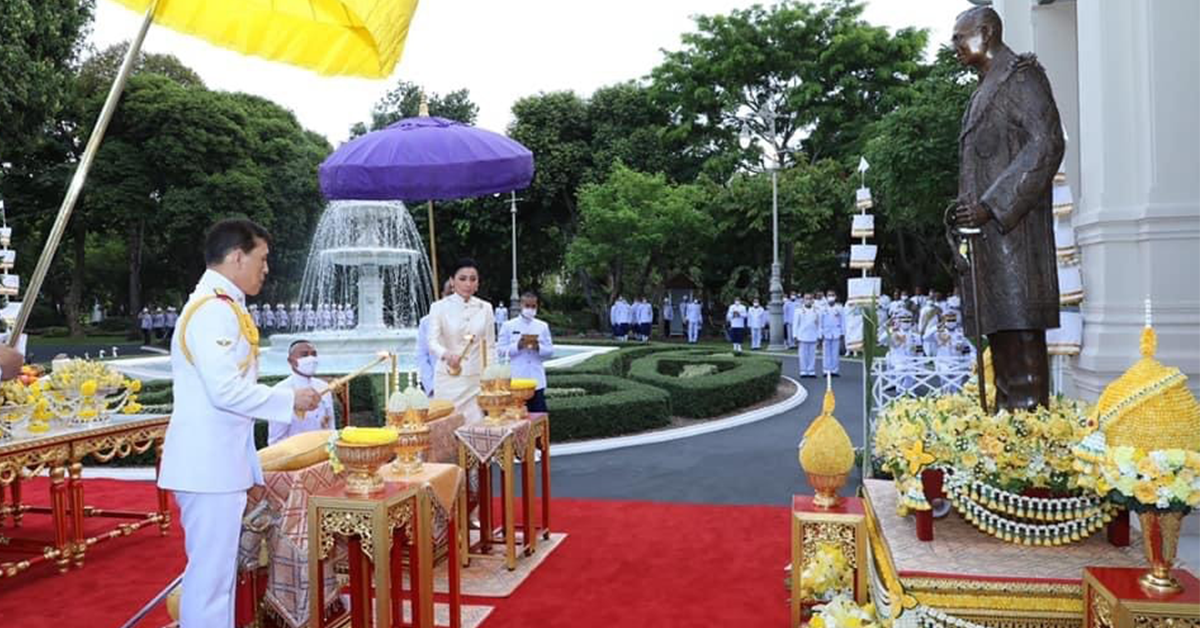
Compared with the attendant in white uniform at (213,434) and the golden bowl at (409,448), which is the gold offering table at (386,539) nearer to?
the golden bowl at (409,448)

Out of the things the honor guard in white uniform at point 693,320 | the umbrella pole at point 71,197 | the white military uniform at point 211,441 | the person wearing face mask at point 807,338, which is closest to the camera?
the umbrella pole at point 71,197

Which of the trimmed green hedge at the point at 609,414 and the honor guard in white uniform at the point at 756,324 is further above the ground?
the honor guard in white uniform at the point at 756,324

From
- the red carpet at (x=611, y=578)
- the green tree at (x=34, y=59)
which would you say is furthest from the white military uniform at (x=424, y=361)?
the green tree at (x=34, y=59)

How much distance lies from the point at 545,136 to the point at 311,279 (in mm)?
9428

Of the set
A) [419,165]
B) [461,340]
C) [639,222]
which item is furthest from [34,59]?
[461,340]

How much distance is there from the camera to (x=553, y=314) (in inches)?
1358

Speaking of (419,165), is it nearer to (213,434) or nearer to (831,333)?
(213,434)

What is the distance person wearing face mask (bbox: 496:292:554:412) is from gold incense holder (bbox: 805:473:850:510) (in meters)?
3.91

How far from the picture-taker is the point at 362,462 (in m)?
3.57

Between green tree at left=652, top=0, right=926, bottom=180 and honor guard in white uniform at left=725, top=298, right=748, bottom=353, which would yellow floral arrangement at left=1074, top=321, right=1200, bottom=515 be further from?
green tree at left=652, top=0, right=926, bottom=180

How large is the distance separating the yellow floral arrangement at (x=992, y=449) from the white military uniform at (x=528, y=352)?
15.9ft

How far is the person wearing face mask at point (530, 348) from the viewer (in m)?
7.97

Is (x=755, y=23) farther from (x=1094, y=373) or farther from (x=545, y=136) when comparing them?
(x=1094, y=373)

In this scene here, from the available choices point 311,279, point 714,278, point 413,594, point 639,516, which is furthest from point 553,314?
point 413,594
